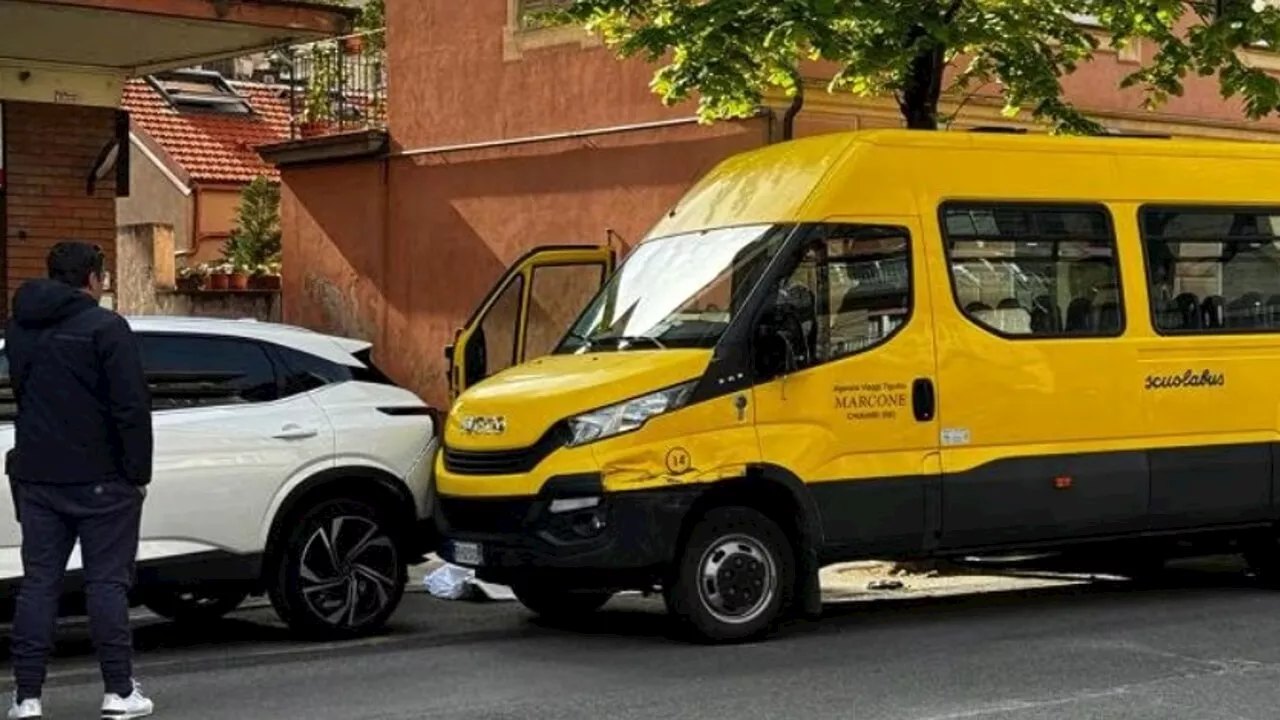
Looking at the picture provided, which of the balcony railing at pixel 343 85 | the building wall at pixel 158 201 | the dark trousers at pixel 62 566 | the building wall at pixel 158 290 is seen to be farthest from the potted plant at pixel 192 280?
the dark trousers at pixel 62 566

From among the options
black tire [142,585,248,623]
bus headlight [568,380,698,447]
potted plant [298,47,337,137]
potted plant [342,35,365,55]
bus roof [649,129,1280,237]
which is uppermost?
potted plant [342,35,365,55]

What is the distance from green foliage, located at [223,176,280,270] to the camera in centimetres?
2534

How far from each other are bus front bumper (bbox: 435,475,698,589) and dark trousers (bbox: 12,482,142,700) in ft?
7.34

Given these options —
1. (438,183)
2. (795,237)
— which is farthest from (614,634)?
(438,183)

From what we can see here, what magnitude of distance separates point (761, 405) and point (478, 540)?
1.57 metres

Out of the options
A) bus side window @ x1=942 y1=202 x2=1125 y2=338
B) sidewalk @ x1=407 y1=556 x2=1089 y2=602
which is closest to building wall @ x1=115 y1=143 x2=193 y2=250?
sidewalk @ x1=407 y1=556 x2=1089 y2=602

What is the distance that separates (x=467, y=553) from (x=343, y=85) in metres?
14.0

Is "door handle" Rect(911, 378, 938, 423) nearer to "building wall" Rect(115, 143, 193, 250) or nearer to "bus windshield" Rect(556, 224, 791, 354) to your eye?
"bus windshield" Rect(556, 224, 791, 354)

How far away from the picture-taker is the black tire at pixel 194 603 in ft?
30.8

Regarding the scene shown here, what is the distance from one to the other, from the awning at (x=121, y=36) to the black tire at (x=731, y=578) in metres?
5.51

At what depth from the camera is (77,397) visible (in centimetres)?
721

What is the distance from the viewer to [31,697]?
23.8 ft

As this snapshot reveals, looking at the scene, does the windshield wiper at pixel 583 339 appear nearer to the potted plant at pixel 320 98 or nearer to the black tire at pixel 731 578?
the black tire at pixel 731 578

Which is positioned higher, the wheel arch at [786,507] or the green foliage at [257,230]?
the green foliage at [257,230]
